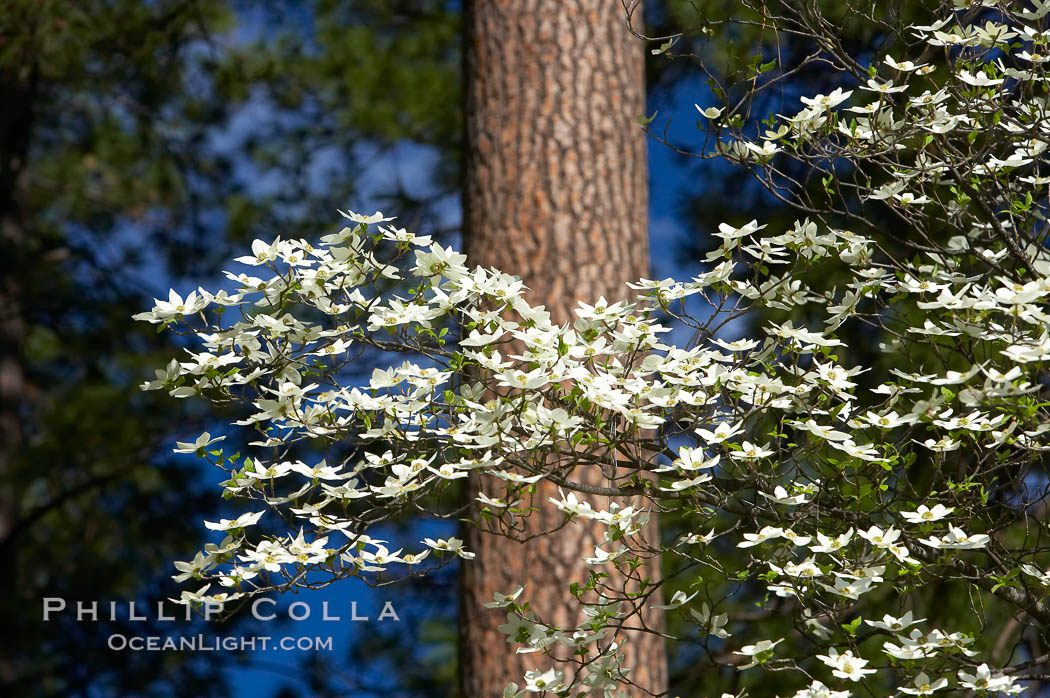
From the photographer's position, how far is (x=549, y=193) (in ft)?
9.55

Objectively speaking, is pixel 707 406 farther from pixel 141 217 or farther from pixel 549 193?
pixel 141 217

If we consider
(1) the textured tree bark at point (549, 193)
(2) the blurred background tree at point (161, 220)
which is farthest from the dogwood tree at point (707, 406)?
(2) the blurred background tree at point (161, 220)

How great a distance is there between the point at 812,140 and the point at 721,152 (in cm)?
20

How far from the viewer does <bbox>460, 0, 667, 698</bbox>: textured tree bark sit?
8.91ft

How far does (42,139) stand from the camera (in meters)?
8.10

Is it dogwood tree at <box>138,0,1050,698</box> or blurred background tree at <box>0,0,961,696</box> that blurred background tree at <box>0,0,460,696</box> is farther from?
dogwood tree at <box>138,0,1050,698</box>

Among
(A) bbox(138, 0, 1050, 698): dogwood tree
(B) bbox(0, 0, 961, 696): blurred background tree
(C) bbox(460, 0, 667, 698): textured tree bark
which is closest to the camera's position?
(A) bbox(138, 0, 1050, 698): dogwood tree

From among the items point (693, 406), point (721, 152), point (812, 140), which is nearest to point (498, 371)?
point (693, 406)

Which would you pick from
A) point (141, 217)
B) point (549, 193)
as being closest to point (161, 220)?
point (141, 217)

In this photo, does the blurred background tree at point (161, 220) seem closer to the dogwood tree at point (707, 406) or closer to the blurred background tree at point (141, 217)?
the blurred background tree at point (141, 217)

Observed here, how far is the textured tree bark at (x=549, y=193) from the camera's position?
2.71 meters

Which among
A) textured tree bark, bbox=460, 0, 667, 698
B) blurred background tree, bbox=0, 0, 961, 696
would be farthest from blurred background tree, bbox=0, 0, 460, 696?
textured tree bark, bbox=460, 0, 667, 698

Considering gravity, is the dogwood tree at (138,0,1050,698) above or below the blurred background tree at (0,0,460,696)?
below

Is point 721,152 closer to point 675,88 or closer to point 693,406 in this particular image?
point 693,406
